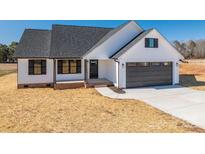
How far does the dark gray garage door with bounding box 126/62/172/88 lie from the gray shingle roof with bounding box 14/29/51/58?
744cm

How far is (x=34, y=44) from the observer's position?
61.6 feet

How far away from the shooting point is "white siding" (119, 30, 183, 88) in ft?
52.9

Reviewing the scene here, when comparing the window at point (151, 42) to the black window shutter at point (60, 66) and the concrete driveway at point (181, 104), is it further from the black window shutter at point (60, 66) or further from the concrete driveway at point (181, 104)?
the black window shutter at point (60, 66)

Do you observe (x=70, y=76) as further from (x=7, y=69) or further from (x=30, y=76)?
(x=7, y=69)

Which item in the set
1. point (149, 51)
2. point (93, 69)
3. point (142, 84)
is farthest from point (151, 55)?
point (93, 69)

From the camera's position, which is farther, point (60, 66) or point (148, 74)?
point (60, 66)

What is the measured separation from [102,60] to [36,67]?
6.07 meters

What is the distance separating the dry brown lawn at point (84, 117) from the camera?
23.6 feet

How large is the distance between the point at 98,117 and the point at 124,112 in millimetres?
1412

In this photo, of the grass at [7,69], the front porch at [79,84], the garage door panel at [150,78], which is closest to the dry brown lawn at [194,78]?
the garage door panel at [150,78]
